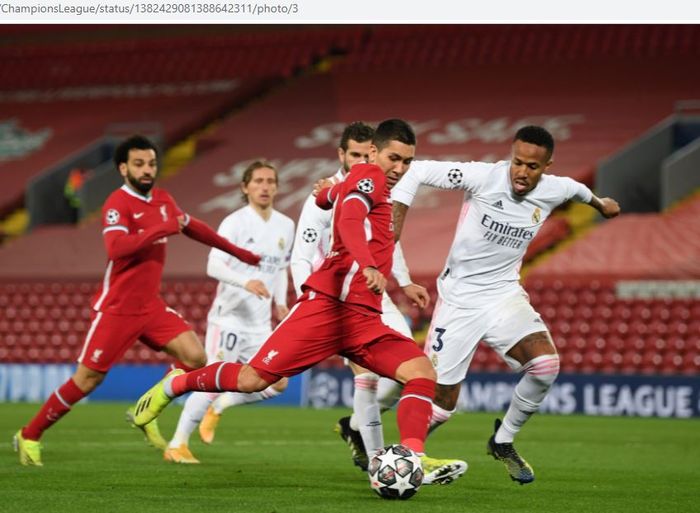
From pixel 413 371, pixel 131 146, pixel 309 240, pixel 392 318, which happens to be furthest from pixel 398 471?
pixel 131 146

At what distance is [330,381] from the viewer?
57.2 ft

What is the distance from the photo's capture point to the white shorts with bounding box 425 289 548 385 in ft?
24.8

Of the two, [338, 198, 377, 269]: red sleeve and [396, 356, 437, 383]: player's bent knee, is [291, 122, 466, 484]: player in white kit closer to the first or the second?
[396, 356, 437, 383]: player's bent knee

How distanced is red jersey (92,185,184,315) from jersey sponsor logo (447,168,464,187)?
1960 mm

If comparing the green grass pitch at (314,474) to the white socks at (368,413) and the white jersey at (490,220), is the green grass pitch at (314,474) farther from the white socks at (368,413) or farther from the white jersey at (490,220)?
the white jersey at (490,220)

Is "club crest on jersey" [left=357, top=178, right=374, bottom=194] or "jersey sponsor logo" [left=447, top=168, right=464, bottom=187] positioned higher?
"jersey sponsor logo" [left=447, top=168, right=464, bottom=187]

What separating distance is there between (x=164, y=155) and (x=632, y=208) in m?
9.48

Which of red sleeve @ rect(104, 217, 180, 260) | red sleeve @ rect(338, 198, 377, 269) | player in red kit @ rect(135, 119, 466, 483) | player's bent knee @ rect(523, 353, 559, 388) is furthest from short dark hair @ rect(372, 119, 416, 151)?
red sleeve @ rect(104, 217, 180, 260)

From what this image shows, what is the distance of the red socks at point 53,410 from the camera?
8.27 m

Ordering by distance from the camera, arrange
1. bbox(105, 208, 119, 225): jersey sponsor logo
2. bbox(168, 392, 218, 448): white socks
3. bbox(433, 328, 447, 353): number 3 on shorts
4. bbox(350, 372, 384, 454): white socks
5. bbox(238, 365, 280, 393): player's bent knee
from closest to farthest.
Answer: bbox(238, 365, 280, 393): player's bent knee → bbox(350, 372, 384, 454): white socks → bbox(433, 328, 447, 353): number 3 on shorts → bbox(105, 208, 119, 225): jersey sponsor logo → bbox(168, 392, 218, 448): white socks

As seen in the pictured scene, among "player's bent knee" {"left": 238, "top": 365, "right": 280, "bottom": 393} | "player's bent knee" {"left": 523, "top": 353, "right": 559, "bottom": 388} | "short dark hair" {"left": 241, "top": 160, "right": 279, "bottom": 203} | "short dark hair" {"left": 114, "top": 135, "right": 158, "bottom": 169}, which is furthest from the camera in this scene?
"short dark hair" {"left": 241, "top": 160, "right": 279, "bottom": 203}

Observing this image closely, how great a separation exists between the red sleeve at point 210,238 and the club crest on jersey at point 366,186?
84.2 inches

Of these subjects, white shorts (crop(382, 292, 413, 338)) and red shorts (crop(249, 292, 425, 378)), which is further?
white shorts (crop(382, 292, 413, 338))
